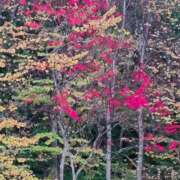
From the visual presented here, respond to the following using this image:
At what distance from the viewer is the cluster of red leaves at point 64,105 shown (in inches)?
640

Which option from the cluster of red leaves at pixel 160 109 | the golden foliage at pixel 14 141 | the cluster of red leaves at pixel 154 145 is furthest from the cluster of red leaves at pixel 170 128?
the golden foliage at pixel 14 141

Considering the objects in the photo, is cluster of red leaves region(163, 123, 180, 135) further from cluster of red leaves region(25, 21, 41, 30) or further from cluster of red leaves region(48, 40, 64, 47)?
cluster of red leaves region(25, 21, 41, 30)

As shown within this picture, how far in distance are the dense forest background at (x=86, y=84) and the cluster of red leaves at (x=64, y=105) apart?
1.8 inches

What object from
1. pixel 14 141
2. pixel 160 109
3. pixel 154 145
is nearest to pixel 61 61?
pixel 14 141

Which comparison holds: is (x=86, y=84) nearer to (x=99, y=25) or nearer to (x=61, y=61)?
(x=61, y=61)

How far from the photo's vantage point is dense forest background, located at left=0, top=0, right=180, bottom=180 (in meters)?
16.7

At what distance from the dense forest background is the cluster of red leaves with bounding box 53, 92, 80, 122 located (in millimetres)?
46

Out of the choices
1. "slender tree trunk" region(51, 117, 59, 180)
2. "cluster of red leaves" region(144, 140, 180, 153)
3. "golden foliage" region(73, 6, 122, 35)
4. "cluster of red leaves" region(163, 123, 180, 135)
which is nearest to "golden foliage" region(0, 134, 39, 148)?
"slender tree trunk" region(51, 117, 59, 180)

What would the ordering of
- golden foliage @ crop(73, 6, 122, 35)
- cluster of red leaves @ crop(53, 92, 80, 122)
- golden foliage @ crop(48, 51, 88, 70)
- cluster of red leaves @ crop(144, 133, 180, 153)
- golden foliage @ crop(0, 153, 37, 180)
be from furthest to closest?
cluster of red leaves @ crop(144, 133, 180, 153) < cluster of red leaves @ crop(53, 92, 80, 122) < golden foliage @ crop(73, 6, 122, 35) < golden foliage @ crop(48, 51, 88, 70) < golden foliage @ crop(0, 153, 37, 180)

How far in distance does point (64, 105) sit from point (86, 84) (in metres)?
1.52

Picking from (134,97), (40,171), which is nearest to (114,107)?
(134,97)

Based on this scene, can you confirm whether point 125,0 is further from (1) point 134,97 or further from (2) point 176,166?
(2) point 176,166

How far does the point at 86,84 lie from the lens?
17312 mm

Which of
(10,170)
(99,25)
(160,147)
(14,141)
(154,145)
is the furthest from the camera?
(154,145)
